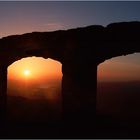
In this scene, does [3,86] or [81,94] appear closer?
[81,94]

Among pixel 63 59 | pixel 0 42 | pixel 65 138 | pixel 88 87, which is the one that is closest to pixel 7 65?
pixel 0 42

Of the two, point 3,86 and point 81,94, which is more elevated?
point 3,86

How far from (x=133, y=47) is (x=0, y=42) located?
235 inches

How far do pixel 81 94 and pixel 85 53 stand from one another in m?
1.53

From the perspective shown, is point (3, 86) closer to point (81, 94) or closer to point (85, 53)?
point (81, 94)

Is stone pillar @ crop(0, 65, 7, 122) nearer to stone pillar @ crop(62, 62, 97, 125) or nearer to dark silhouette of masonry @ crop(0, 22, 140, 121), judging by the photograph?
dark silhouette of masonry @ crop(0, 22, 140, 121)

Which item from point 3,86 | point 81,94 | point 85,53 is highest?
point 85,53

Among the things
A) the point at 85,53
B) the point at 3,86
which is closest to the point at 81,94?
the point at 85,53

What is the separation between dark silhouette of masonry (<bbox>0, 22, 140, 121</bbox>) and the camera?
12.7 meters

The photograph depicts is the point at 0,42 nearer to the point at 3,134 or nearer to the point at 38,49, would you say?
the point at 38,49

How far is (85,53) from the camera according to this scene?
12.9 meters

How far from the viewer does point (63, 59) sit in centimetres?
1342

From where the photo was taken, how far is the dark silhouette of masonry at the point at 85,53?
12.7m

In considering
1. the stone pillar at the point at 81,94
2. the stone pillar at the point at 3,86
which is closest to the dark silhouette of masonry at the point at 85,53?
the stone pillar at the point at 81,94
